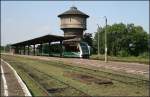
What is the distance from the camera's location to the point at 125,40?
94938 millimetres

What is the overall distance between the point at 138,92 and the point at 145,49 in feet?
267

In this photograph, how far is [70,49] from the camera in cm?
6231

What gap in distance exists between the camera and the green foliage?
93.1 meters

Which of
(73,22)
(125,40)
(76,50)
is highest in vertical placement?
(73,22)

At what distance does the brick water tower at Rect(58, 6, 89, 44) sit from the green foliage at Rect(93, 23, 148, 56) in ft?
17.5

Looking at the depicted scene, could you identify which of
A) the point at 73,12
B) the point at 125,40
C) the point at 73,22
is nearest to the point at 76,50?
the point at 73,22

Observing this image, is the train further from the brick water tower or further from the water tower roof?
the water tower roof

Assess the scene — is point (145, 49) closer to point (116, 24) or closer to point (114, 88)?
point (116, 24)

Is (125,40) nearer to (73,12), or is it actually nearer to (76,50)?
(73,12)

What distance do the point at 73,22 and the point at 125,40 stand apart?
17050mm

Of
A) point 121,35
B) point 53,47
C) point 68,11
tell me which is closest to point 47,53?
point 53,47

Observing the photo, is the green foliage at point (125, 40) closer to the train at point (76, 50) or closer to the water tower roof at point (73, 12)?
the water tower roof at point (73, 12)

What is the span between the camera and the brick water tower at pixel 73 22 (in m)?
85.2

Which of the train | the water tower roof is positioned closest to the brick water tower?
the water tower roof
